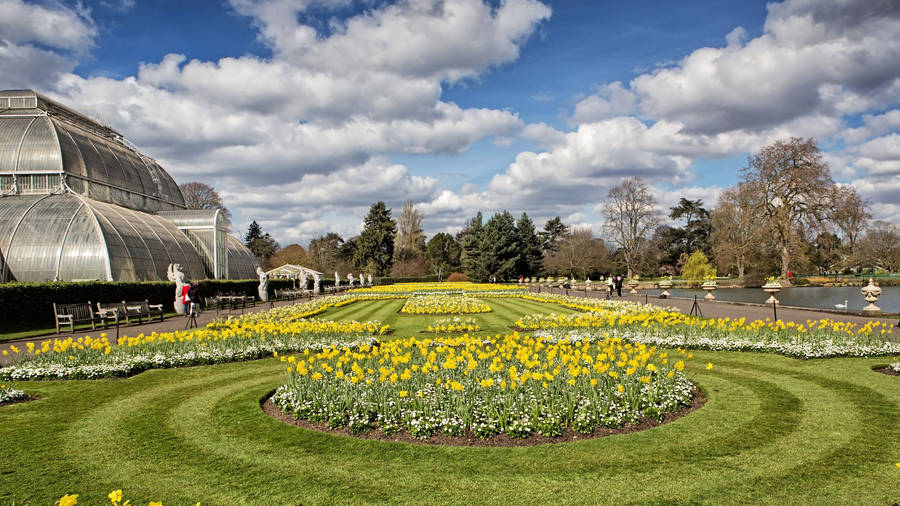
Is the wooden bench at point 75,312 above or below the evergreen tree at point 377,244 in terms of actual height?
below

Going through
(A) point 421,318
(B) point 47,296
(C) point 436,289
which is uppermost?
(B) point 47,296

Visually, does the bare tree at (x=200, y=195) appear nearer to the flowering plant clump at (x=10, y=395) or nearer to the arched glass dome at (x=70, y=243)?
the arched glass dome at (x=70, y=243)

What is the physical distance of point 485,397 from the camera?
18.1 ft

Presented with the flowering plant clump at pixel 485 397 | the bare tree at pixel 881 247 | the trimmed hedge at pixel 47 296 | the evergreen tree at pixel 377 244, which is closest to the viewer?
→ the flowering plant clump at pixel 485 397

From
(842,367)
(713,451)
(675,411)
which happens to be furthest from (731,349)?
(713,451)

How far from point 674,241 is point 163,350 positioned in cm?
7302

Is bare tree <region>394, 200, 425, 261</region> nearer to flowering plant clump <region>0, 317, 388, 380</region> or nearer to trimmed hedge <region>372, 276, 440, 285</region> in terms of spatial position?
trimmed hedge <region>372, 276, 440, 285</region>

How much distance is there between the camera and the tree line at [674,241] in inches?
1451

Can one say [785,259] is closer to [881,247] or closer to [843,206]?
[843,206]

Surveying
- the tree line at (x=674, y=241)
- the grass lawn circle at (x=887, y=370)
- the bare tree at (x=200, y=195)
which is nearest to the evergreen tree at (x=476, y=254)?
the tree line at (x=674, y=241)

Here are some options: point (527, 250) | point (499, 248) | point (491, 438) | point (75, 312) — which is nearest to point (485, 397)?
point (491, 438)

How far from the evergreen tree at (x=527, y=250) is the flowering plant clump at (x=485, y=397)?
49.8 m

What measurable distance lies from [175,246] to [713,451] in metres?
33.8

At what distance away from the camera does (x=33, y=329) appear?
55.2ft
